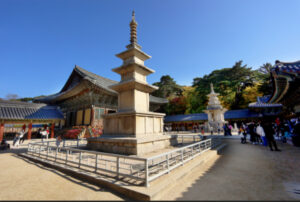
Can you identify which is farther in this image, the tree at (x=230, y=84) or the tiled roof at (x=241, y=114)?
the tree at (x=230, y=84)

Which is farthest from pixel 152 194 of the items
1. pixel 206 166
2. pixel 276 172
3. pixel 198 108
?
pixel 198 108

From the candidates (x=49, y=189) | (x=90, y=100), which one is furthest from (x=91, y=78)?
(x=49, y=189)

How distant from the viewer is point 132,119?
7457 millimetres

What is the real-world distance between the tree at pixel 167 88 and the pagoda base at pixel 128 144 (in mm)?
38417

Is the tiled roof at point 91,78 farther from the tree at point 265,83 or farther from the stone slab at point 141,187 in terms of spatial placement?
the tree at point 265,83

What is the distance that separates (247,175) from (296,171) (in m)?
2.06

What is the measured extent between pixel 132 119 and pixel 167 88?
40614mm

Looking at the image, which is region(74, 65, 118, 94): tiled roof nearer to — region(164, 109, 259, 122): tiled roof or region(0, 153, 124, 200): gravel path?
region(0, 153, 124, 200): gravel path

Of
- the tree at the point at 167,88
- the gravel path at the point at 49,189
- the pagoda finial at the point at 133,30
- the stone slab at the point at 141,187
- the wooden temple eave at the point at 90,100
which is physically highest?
the tree at the point at 167,88

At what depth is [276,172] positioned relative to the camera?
15.9 feet

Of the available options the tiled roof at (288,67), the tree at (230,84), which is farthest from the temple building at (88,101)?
the tree at (230,84)

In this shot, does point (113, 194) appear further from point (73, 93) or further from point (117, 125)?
point (73, 93)

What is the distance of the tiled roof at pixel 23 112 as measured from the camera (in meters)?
16.8

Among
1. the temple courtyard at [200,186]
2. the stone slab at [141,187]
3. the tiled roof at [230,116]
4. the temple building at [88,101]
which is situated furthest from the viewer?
the tiled roof at [230,116]
